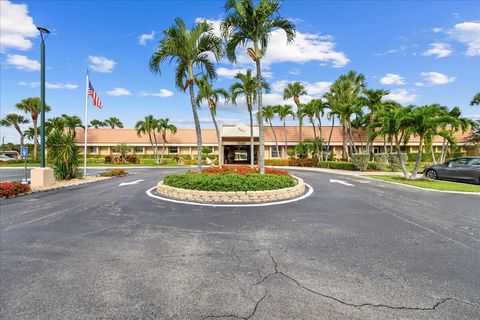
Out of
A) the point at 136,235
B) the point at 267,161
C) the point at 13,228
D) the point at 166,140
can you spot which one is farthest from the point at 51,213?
the point at 166,140

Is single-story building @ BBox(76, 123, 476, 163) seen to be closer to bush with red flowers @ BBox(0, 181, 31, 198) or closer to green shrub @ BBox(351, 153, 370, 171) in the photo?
green shrub @ BBox(351, 153, 370, 171)

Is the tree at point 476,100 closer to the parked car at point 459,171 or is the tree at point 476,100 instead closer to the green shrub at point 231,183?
the parked car at point 459,171

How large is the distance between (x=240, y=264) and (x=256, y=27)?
1135 centimetres

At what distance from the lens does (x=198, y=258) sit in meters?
4.50

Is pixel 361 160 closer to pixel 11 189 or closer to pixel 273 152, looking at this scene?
pixel 273 152

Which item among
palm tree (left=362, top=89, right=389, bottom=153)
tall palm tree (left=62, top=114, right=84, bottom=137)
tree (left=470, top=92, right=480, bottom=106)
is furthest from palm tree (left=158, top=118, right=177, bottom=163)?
tree (left=470, top=92, right=480, bottom=106)

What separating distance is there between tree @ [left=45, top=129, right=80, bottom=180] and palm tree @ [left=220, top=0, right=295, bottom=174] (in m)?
11.1

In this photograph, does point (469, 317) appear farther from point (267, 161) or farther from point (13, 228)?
point (267, 161)

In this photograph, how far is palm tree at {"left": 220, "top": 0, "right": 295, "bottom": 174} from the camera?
12.1 m

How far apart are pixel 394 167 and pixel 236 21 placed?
22.2m

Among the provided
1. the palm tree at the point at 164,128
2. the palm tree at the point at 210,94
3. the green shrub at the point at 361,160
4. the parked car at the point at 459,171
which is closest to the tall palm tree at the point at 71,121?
the palm tree at the point at 164,128

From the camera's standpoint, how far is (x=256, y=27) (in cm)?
1242

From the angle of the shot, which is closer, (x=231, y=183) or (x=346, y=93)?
(x=231, y=183)

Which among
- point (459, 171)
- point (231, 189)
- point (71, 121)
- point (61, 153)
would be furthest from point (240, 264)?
point (71, 121)
